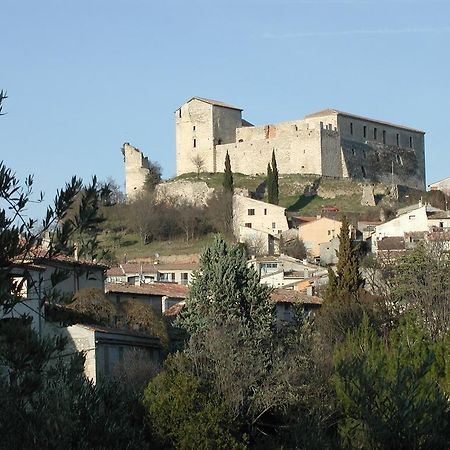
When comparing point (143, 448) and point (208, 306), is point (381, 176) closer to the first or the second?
point (208, 306)

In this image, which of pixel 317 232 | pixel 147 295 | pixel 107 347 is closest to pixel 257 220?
pixel 317 232

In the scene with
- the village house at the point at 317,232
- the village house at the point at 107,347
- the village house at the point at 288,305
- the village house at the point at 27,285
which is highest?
the village house at the point at 317,232

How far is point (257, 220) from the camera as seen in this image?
95.0 meters

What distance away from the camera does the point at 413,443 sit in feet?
80.7

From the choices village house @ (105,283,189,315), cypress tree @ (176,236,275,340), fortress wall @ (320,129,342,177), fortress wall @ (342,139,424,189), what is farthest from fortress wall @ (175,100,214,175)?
cypress tree @ (176,236,275,340)

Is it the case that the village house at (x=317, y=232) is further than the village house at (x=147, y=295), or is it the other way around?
the village house at (x=317, y=232)

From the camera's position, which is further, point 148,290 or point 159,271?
point 159,271

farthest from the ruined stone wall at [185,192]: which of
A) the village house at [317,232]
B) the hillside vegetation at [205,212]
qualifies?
the village house at [317,232]

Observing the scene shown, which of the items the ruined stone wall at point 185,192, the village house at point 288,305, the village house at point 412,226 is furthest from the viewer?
the ruined stone wall at point 185,192

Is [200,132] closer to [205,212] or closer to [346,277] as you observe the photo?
[205,212]

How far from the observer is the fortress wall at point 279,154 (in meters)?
111

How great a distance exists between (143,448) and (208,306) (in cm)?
1561

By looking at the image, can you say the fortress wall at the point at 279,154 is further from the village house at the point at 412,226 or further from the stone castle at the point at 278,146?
the village house at the point at 412,226

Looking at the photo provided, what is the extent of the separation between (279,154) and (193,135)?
754 centimetres
